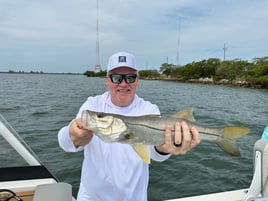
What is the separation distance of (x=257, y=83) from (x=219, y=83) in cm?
1682

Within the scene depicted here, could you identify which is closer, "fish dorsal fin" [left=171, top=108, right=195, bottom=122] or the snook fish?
the snook fish

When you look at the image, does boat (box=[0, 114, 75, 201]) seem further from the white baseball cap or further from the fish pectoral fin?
the fish pectoral fin

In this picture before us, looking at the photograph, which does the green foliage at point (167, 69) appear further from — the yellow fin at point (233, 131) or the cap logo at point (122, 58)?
the yellow fin at point (233, 131)

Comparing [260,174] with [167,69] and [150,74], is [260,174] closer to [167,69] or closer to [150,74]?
[167,69]

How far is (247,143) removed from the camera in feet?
36.3

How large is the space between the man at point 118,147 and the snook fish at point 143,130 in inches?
2.8

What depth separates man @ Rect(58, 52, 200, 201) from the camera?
2178 mm

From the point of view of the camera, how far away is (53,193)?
210cm

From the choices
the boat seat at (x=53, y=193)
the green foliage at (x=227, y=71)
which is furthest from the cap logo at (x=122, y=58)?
the green foliage at (x=227, y=71)

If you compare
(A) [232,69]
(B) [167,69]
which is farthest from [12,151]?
(B) [167,69]

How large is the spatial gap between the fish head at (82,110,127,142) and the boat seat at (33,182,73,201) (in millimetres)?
542

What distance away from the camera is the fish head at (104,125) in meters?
1.92

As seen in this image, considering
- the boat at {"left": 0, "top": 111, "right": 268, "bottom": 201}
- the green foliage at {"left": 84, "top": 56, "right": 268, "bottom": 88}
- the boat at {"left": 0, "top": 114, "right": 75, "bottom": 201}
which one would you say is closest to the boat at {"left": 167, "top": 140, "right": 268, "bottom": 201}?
the boat at {"left": 0, "top": 111, "right": 268, "bottom": 201}

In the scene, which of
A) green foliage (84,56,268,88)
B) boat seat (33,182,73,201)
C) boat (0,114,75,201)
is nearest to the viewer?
boat seat (33,182,73,201)
